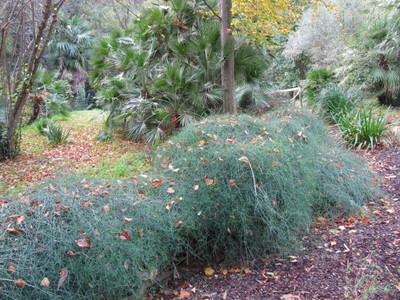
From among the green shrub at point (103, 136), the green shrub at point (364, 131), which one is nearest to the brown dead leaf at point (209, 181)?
the green shrub at point (364, 131)

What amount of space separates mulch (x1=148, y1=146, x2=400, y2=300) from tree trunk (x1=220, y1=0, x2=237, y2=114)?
3497 millimetres

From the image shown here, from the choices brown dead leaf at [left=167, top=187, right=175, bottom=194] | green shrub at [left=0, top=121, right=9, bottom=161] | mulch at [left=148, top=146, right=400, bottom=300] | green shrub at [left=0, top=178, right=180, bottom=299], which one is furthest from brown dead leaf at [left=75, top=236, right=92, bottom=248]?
green shrub at [left=0, top=121, right=9, bottom=161]

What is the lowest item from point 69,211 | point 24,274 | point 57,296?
point 57,296

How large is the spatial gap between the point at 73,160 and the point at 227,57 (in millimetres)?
3376

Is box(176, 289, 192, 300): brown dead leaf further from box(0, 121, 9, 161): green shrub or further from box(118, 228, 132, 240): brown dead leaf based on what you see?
box(0, 121, 9, 161): green shrub

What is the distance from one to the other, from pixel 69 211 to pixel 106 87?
6.47 metres

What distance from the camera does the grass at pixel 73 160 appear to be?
5215 millimetres

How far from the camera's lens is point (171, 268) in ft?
10.1

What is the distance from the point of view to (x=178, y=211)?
3039 mm

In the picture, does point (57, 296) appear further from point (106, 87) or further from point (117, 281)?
point (106, 87)

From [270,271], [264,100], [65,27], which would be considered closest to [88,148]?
[264,100]

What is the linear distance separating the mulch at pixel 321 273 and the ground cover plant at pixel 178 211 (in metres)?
0.15

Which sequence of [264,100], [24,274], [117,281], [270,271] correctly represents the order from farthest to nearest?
[264,100]
[270,271]
[117,281]
[24,274]

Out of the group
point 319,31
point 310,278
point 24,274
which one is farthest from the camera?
point 319,31
